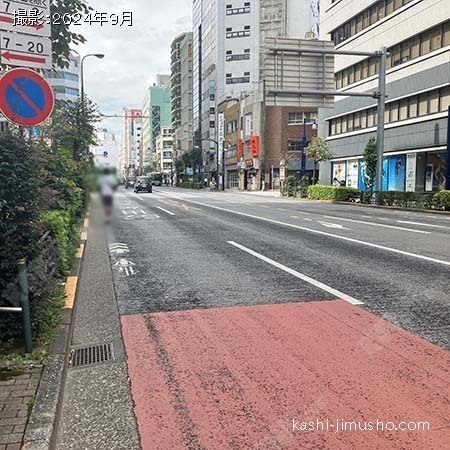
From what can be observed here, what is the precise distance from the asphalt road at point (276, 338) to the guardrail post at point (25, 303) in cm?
87

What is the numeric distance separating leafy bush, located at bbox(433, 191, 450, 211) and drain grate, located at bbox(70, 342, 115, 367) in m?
21.2

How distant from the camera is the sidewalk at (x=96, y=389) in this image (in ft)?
9.45

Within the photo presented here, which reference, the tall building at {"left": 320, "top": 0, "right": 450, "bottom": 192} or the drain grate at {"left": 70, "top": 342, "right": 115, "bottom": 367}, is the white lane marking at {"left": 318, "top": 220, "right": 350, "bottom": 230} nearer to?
the drain grate at {"left": 70, "top": 342, "right": 115, "bottom": 367}

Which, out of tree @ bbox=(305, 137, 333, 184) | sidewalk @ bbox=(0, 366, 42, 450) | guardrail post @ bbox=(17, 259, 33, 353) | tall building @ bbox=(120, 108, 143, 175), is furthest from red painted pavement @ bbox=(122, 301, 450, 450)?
tree @ bbox=(305, 137, 333, 184)

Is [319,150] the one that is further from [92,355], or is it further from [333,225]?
[92,355]

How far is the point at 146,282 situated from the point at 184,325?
2320mm

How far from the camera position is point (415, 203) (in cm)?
2455

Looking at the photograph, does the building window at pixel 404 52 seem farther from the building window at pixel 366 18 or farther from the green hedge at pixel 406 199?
the green hedge at pixel 406 199

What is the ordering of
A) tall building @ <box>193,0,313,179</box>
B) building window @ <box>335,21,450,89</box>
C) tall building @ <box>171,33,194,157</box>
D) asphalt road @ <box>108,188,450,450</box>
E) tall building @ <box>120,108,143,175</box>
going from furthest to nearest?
1. tall building @ <box>171,33,194,157</box>
2. tall building @ <box>193,0,313,179</box>
3. building window @ <box>335,21,450,89</box>
4. asphalt road @ <box>108,188,450,450</box>
5. tall building @ <box>120,108,143,175</box>

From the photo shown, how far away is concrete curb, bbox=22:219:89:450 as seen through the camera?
275 centimetres

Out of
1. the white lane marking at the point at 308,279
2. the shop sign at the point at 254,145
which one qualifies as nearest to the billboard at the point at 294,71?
the white lane marking at the point at 308,279

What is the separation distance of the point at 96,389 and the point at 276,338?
1.83 meters

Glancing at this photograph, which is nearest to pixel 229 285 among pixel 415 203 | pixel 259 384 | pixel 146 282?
pixel 146 282

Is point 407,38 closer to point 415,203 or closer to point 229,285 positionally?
point 415,203
